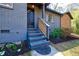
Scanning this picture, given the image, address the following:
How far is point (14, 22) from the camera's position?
11.7 ft

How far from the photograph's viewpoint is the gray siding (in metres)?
3.49

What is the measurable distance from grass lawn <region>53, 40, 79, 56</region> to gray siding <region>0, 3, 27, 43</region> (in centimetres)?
64

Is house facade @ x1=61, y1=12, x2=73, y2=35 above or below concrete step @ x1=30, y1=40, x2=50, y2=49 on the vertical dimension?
above

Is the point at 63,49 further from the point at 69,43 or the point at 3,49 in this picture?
the point at 3,49

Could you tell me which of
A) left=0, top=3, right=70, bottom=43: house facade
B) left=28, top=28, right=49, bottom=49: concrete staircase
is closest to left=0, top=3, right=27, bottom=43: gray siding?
left=0, top=3, right=70, bottom=43: house facade

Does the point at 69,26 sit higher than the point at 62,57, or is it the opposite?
the point at 69,26

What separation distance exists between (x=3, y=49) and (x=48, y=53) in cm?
78

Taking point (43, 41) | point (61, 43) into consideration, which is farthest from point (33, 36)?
point (61, 43)

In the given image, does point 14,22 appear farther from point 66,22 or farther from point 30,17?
point 66,22

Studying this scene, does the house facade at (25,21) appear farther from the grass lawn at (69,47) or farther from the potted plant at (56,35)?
the grass lawn at (69,47)

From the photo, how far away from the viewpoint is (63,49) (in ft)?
11.7

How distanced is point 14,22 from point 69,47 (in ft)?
3.48

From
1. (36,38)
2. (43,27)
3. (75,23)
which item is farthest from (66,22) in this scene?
(36,38)

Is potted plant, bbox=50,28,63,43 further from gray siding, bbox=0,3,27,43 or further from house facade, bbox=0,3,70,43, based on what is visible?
gray siding, bbox=0,3,27,43
